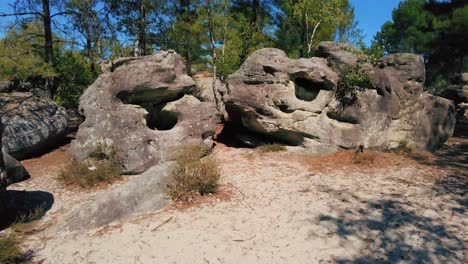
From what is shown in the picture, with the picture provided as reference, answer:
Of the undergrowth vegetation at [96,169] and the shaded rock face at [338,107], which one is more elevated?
the shaded rock face at [338,107]

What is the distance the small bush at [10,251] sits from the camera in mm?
3666

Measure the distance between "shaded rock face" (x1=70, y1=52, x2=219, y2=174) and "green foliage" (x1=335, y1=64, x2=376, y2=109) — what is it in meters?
3.47

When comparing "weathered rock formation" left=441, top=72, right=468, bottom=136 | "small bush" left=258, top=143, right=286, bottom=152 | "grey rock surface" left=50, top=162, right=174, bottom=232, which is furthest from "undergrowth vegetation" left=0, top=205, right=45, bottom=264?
"weathered rock formation" left=441, top=72, right=468, bottom=136

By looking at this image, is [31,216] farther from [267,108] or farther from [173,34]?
[173,34]

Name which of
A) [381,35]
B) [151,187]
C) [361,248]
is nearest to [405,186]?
[361,248]

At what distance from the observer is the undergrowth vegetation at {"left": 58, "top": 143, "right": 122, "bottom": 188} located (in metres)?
6.40

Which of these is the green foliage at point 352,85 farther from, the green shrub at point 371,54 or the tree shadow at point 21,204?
the tree shadow at point 21,204

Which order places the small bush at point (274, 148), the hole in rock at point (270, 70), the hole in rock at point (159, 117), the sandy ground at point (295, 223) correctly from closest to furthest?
the sandy ground at point (295, 223) < the small bush at point (274, 148) < the hole in rock at point (159, 117) < the hole in rock at point (270, 70)

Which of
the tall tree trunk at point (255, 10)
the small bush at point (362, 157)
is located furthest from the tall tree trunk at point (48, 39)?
the small bush at point (362, 157)

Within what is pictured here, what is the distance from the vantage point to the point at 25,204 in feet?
17.7

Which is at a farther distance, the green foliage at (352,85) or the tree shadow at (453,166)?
the green foliage at (352,85)

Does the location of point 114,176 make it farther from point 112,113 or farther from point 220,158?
point 220,158

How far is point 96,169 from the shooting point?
662 cm

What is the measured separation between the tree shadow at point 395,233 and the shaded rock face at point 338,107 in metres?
3.20
